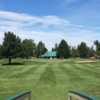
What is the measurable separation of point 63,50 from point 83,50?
8.45 metres

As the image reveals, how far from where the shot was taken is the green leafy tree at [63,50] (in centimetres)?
12062

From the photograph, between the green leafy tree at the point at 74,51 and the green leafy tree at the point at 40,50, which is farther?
the green leafy tree at the point at 40,50

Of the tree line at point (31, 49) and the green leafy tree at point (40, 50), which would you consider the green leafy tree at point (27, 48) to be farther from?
the green leafy tree at point (40, 50)

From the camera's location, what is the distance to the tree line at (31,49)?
7250 cm

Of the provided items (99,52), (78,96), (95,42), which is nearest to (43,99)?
(78,96)

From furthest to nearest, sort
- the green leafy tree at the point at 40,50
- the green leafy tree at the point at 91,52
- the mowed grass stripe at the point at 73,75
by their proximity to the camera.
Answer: the green leafy tree at the point at 40,50 < the green leafy tree at the point at 91,52 < the mowed grass stripe at the point at 73,75

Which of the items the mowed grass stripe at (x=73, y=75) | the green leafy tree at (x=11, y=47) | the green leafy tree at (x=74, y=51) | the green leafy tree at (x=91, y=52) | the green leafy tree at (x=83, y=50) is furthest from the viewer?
the green leafy tree at (x=91, y=52)

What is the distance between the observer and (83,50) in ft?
408

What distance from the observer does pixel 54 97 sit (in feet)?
51.0

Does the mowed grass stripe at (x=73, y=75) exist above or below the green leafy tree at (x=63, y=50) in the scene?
below

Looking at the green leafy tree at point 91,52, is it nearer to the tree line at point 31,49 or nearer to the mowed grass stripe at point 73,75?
the tree line at point 31,49

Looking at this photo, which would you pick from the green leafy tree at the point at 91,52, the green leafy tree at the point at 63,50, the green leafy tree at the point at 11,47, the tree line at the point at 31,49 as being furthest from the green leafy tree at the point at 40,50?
the green leafy tree at the point at 11,47

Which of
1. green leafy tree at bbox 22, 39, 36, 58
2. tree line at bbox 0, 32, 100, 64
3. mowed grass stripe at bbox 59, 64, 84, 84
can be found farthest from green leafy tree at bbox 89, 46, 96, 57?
mowed grass stripe at bbox 59, 64, 84, 84

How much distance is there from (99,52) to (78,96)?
341ft
